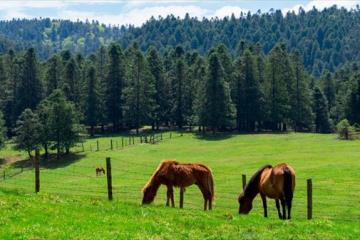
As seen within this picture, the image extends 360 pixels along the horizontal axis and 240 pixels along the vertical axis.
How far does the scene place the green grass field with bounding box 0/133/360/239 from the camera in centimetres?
1608

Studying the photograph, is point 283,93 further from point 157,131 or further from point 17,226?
point 17,226

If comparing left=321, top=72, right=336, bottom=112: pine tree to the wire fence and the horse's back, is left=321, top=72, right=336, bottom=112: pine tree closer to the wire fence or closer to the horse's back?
the wire fence

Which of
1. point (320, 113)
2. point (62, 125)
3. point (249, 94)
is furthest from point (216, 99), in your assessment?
point (62, 125)

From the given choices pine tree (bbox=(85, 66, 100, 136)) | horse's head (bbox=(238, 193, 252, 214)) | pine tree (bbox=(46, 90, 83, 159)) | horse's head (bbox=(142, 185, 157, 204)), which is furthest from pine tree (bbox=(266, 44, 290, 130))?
horse's head (bbox=(142, 185, 157, 204))

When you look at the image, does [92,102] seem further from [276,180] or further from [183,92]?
[276,180]

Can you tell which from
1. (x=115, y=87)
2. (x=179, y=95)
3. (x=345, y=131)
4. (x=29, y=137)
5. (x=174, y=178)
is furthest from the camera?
(x=115, y=87)

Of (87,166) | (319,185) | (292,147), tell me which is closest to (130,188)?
(319,185)

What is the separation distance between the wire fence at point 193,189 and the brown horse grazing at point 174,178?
6.19 ft

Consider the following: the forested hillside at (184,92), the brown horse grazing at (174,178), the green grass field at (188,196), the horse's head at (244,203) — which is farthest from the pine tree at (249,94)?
the horse's head at (244,203)

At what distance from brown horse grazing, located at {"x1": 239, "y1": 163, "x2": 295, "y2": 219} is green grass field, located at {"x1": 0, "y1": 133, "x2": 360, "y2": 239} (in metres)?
0.94

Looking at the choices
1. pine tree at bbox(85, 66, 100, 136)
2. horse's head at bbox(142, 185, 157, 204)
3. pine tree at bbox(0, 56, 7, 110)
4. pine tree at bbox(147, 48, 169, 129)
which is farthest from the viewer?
pine tree at bbox(0, 56, 7, 110)

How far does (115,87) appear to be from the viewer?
369 feet

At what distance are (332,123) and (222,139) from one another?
122 ft

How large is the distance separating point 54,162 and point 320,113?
202 ft
